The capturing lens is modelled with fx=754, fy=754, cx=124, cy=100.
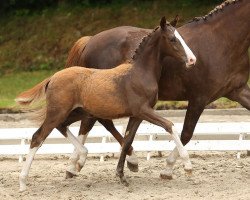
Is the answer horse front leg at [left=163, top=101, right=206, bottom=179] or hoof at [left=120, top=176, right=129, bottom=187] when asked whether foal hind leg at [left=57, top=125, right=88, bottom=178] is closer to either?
hoof at [left=120, top=176, right=129, bottom=187]

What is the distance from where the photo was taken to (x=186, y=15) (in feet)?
80.5

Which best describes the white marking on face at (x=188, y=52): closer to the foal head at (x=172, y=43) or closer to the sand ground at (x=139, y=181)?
the foal head at (x=172, y=43)

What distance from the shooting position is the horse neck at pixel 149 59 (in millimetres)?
9008

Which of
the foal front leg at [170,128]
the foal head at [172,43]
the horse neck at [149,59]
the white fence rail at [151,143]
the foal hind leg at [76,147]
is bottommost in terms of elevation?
the white fence rail at [151,143]

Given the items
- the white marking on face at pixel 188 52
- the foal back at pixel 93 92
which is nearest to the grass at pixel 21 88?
the foal back at pixel 93 92

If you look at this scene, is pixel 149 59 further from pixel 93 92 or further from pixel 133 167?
pixel 133 167

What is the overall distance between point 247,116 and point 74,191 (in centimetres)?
797

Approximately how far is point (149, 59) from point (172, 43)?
14.3 inches

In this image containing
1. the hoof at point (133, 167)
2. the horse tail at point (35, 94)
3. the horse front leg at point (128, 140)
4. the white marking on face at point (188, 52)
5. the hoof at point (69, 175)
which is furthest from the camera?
the hoof at point (133, 167)

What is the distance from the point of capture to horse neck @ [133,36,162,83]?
9008 millimetres

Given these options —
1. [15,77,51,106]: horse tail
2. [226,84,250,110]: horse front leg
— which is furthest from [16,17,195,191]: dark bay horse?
[226,84,250,110]: horse front leg

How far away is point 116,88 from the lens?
354 inches

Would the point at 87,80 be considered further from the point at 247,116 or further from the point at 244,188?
the point at 247,116

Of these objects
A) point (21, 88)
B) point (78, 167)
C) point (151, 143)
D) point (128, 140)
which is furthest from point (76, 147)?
point (21, 88)
